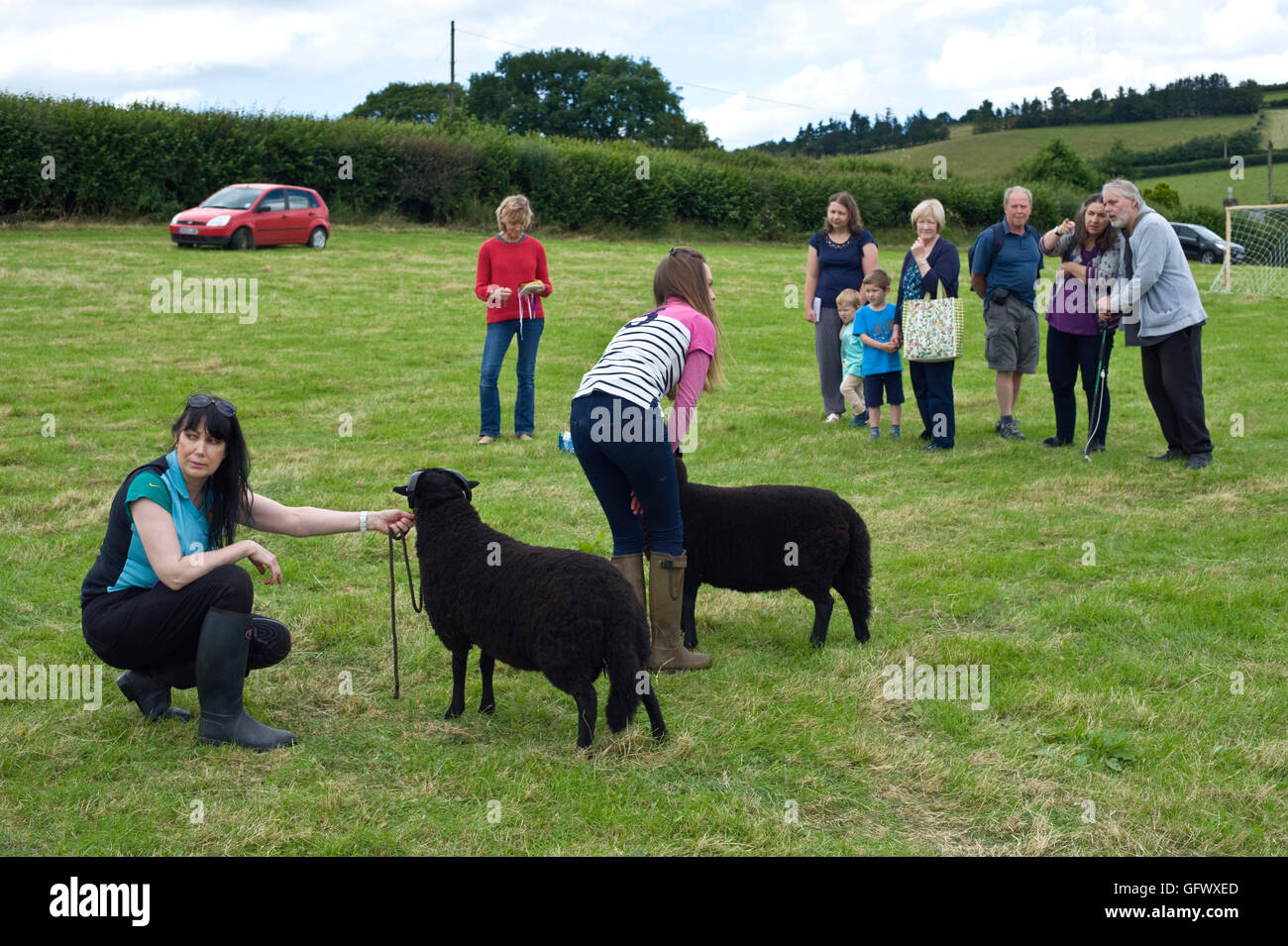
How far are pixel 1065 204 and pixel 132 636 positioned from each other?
148 ft

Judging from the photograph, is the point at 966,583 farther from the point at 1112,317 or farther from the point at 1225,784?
the point at 1112,317

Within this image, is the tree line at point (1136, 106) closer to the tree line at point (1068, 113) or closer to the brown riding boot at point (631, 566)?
the tree line at point (1068, 113)

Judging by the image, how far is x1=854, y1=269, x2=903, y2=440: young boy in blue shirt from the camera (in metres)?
10.5

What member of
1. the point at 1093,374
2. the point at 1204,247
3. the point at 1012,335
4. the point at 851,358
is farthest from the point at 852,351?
the point at 1204,247

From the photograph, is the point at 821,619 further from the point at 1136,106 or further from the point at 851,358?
the point at 1136,106

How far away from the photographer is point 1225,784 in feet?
13.6

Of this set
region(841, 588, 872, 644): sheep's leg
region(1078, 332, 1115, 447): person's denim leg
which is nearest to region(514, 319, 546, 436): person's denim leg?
region(1078, 332, 1115, 447): person's denim leg

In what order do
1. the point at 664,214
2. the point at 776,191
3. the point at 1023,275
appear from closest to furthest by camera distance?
the point at 1023,275 → the point at 664,214 → the point at 776,191

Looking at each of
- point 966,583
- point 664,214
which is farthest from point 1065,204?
point 966,583

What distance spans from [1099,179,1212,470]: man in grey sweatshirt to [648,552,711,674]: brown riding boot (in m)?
5.82

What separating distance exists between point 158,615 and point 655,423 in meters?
2.30

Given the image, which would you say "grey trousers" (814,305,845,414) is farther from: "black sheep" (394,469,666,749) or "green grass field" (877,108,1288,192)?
"green grass field" (877,108,1288,192)

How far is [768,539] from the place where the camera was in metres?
5.64

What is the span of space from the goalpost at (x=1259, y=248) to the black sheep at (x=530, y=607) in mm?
28514
